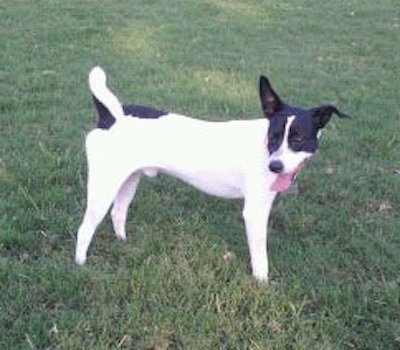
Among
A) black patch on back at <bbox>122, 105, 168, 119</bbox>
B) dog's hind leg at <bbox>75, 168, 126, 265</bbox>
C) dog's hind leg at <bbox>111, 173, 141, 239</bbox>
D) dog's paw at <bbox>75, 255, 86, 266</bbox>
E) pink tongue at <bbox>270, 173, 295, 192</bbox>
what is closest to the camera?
pink tongue at <bbox>270, 173, 295, 192</bbox>

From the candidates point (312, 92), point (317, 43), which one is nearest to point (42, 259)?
point (312, 92)

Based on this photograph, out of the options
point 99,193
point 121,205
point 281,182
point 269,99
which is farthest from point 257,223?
point 121,205

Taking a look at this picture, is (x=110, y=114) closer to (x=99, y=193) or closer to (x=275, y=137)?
(x=99, y=193)

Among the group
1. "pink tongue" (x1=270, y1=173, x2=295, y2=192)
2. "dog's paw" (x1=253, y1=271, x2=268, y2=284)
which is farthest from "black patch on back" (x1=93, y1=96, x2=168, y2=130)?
"dog's paw" (x1=253, y1=271, x2=268, y2=284)

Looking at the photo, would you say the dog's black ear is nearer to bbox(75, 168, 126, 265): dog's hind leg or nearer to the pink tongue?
the pink tongue

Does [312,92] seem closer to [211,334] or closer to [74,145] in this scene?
[74,145]

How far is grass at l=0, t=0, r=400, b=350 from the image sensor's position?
12.9 ft

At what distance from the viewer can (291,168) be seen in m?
3.90

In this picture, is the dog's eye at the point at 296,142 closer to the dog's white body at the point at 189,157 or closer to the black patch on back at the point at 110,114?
the dog's white body at the point at 189,157

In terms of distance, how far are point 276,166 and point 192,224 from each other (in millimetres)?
1365

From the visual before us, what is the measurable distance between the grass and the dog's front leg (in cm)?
15

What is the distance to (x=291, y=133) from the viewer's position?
12.6 ft

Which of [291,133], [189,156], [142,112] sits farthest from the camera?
[142,112]

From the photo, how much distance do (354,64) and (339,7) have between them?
4.08 m
